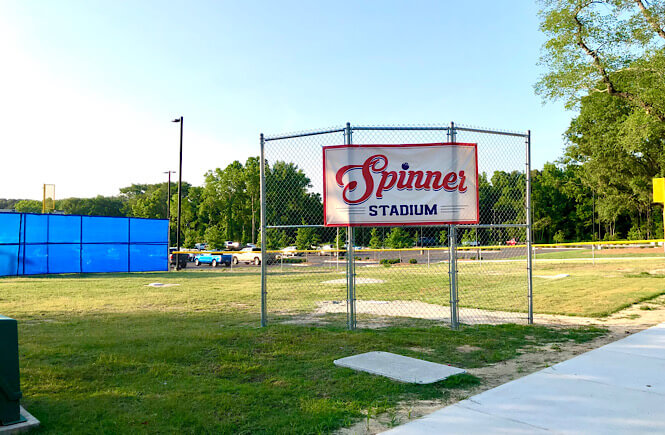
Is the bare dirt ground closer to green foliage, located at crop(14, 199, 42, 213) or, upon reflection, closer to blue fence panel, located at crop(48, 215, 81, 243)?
blue fence panel, located at crop(48, 215, 81, 243)

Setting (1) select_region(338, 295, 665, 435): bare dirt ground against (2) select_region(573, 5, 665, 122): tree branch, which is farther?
(2) select_region(573, 5, 665, 122): tree branch

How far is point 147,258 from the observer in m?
24.9

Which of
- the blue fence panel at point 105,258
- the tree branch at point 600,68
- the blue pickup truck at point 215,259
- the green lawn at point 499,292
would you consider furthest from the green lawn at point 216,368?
the blue pickup truck at point 215,259

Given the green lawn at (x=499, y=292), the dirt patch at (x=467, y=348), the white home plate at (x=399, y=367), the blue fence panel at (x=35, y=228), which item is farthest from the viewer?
the blue fence panel at (x=35, y=228)

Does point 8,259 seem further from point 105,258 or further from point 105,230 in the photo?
point 105,230

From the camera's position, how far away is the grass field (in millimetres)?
4012

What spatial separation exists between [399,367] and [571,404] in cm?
181

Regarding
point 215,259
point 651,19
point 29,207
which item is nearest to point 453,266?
point 651,19

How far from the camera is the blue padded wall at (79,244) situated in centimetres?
2155

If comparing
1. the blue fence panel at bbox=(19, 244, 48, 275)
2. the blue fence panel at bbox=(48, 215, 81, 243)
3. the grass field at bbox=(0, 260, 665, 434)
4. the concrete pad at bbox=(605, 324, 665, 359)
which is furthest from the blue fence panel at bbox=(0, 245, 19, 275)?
the concrete pad at bbox=(605, 324, 665, 359)

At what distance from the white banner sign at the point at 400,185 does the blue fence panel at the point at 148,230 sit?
19506 mm

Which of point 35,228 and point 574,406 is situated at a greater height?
point 35,228

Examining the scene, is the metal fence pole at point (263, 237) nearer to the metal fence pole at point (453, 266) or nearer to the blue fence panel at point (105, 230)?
the metal fence pole at point (453, 266)

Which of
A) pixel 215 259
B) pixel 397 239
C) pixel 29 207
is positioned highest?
pixel 29 207
